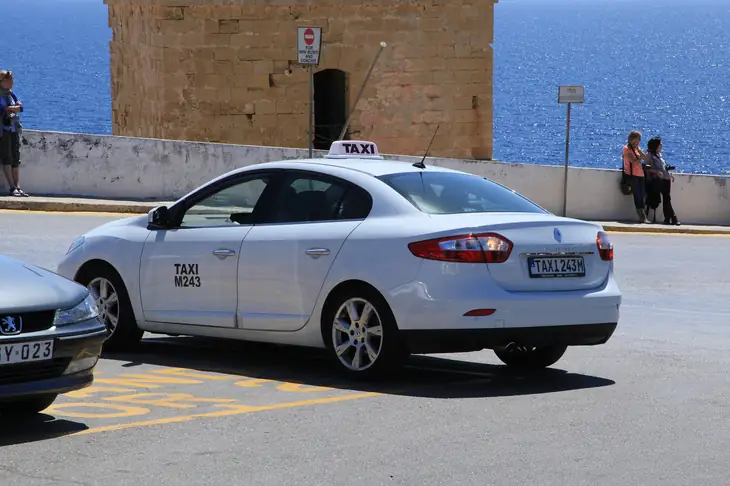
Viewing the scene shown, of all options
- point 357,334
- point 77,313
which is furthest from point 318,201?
point 77,313

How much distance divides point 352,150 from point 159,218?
1.64m

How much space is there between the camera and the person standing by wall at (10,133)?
73.5 feet

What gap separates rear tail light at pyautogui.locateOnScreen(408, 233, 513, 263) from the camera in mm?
9383

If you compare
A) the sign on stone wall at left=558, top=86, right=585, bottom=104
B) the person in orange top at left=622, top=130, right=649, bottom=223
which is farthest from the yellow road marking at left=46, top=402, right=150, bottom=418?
the person in orange top at left=622, top=130, right=649, bottom=223

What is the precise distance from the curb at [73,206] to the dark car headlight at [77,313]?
1398 cm

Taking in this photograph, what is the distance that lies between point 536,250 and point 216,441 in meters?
2.49

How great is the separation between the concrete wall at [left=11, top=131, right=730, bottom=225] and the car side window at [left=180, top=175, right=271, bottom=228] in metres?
12.8

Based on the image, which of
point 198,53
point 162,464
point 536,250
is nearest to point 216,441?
Result: point 162,464

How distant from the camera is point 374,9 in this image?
30812 millimetres

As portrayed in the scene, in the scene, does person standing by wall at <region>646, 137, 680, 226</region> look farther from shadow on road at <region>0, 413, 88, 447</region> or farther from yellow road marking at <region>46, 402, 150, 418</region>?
shadow on road at <region>0, 413, 88, 447</region>

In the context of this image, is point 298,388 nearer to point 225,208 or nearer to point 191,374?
point 191,374

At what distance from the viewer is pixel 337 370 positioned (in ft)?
33.8

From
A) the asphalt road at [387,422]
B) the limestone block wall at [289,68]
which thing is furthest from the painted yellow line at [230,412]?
the limestone block wall at [289,68]

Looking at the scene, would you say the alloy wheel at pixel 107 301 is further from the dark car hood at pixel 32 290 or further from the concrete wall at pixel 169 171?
the concrete wall at pixel 169 171
